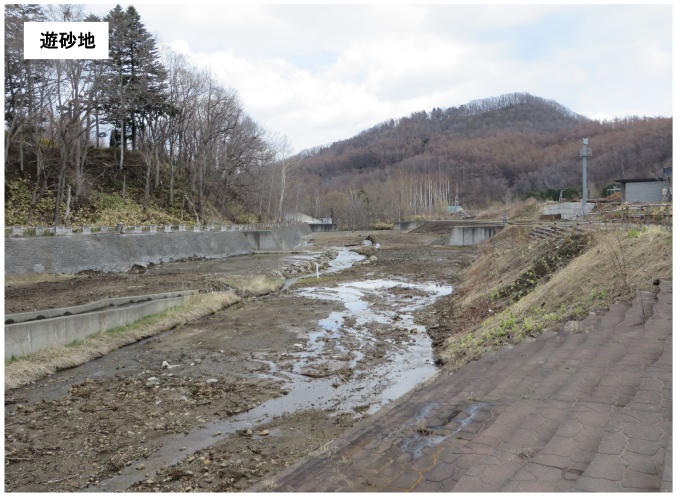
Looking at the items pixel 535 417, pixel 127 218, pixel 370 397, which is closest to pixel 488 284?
pixel 370 397

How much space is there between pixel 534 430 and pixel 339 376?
17.9 ft

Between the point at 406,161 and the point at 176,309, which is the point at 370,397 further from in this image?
the point at 406,161

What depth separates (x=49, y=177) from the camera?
35812mm

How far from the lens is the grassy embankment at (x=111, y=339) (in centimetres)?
974

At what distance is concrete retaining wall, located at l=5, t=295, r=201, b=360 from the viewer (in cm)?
1027

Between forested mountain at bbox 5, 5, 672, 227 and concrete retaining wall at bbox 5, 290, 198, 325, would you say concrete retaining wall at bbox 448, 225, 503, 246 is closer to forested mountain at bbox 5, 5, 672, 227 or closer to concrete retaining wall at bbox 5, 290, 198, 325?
forested mountain at bbox 5, 5, 672, 227

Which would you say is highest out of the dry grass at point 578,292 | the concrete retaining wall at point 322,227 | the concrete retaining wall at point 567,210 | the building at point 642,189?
the building at point 642,189

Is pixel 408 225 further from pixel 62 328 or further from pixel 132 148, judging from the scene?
pixel 62 328

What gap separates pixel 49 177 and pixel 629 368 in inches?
1593

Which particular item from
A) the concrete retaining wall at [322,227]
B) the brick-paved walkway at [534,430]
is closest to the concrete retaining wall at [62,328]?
the brick-paved walkway at [534,430]

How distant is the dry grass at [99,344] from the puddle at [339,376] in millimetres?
4061

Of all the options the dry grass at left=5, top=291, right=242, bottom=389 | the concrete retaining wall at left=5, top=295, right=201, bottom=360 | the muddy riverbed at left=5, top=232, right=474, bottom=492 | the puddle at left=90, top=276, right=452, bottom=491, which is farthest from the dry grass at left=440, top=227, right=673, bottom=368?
the concrete retaining wall at left=5, top=295, right=201, bottom=360

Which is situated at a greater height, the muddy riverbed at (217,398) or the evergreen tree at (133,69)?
the evergreen tree at (133,69)

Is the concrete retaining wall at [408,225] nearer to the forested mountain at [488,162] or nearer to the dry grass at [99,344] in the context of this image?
the forested mountain at [488,162]
